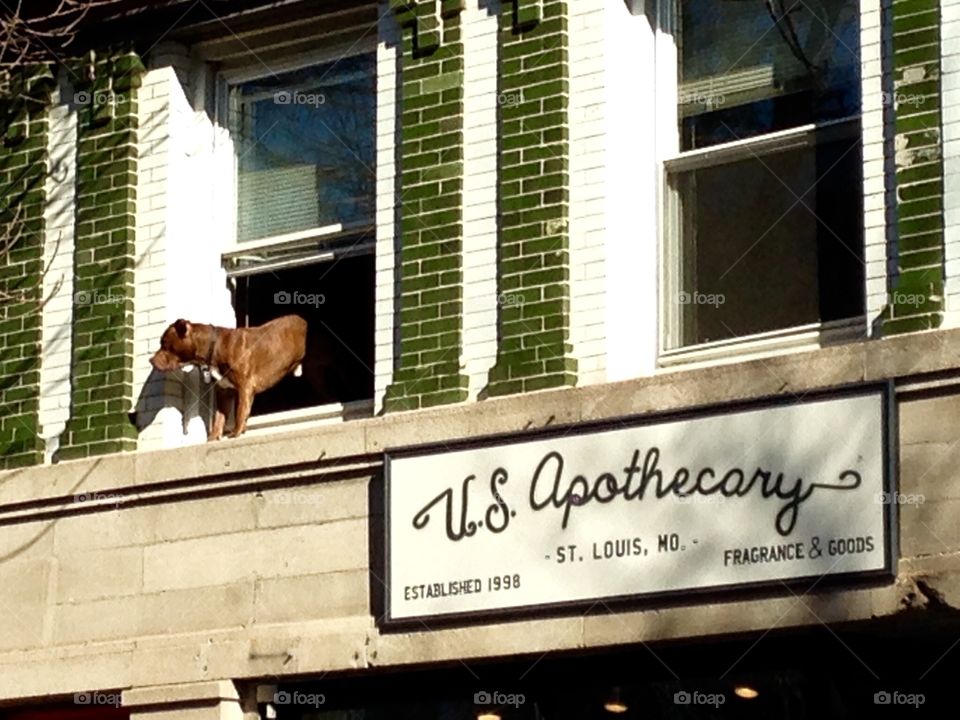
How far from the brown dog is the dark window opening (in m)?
0.13

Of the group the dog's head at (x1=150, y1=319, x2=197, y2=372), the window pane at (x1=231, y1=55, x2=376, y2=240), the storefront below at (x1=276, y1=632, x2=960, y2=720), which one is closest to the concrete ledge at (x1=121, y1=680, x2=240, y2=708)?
the storefront below at (x1=276, y1=632, x2=960, y2=720)

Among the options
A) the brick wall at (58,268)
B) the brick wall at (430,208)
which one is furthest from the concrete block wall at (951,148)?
the brick wall at (58,268)

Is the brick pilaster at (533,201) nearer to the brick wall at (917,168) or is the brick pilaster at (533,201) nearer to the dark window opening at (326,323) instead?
the dark window opening at (326,323)

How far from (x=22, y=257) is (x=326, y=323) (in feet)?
6.80

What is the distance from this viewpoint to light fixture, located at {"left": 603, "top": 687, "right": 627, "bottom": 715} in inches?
513

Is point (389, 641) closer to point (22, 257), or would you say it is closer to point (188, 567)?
point (188, 567)

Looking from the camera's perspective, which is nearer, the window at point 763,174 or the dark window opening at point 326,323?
the window at point 763,174

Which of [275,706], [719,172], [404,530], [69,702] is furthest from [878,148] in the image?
[69,702]

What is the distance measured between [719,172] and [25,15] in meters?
4.87

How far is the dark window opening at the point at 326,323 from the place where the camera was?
14656 mm

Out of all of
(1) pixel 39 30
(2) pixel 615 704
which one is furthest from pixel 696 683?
(1) pixel 39 30

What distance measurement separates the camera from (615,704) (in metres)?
13.1

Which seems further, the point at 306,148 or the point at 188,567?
the point at 306,148

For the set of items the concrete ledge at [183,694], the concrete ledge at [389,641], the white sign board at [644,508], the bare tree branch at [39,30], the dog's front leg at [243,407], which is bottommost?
the concrete ledge at [183,694]
